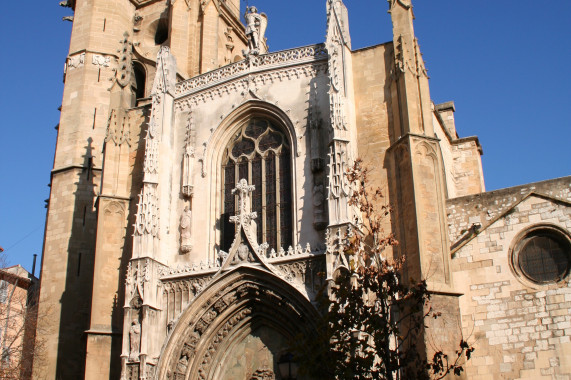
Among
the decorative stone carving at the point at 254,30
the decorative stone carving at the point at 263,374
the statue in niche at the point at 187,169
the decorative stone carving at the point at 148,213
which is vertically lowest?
the decorative stone carving at the point at 263,374

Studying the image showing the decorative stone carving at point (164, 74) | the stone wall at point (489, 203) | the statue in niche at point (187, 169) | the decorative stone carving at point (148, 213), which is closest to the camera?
the stone wall at point (489, 203)

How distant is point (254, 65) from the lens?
19828 mm

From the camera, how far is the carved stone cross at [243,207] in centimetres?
1739

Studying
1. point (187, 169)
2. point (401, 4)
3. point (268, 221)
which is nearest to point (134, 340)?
point (268, 221)

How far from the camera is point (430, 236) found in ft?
51.4

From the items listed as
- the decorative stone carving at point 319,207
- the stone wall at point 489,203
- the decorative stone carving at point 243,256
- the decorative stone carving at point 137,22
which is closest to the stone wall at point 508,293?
the stone wall at point 489,203

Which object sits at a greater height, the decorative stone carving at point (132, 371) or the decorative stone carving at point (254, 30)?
the decorative stone carving at point (254, 30)

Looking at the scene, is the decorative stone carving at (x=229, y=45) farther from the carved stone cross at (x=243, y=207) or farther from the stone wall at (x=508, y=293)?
the stone wall at (x=508, y=293)

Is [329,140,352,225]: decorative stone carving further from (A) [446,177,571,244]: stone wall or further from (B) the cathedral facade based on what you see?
(A) [446,177,571,244]: stone wall

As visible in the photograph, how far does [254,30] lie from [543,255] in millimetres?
9853

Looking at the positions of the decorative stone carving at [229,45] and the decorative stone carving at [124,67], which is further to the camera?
the decorative stone carving at [229,45]

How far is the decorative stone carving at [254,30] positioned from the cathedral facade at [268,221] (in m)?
0.05

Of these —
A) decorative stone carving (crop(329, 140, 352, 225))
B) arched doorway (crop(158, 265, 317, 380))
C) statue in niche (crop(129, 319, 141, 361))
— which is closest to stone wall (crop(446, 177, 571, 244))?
decorative stone carving (crop(329, 140, 352, 225))

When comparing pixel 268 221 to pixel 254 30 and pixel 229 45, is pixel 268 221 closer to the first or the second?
pixel 254 30
